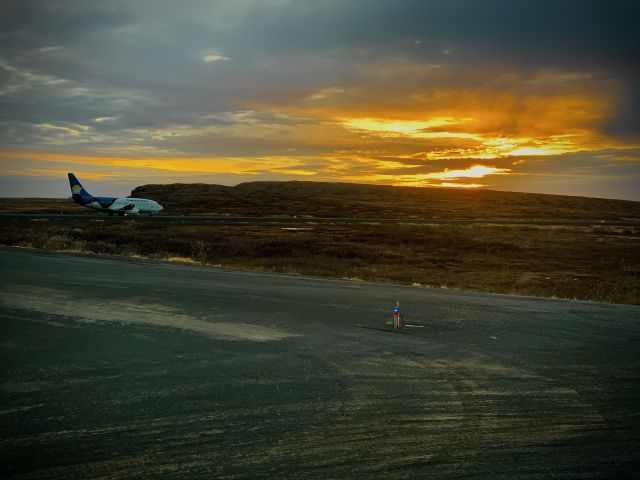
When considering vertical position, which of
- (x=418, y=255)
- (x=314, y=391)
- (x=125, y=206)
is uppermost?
(x=125, y=206)

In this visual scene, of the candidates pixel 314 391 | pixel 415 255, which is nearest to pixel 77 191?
pixel 415 255

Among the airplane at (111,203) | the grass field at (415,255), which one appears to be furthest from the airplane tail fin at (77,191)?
the grass field at (415,255)

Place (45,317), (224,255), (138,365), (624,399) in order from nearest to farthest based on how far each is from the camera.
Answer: (624,399)
(138,365)
(45,317)
(224,255)

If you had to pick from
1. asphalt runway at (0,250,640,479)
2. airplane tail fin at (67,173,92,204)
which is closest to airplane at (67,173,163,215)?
airplane tail fin at (67,173,92,204)

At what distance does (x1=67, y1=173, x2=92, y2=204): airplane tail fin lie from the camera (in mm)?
74500

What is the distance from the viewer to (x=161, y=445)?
4.98 metres

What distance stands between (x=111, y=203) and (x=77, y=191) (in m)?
6.82

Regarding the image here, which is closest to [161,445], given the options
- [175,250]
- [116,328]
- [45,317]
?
[116,328]

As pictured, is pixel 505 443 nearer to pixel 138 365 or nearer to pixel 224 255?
pixel 138 365

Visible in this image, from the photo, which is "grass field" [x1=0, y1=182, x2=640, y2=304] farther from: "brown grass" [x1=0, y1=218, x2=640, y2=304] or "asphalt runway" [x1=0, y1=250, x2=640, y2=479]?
"asphalt runway" [x1=0, y1=250, x2=640, y2=479]

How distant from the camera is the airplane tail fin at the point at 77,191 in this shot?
74500 millimetres

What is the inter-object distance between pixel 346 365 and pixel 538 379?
2653 millimetres

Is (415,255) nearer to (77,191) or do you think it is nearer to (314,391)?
(314,391)

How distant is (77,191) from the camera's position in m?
75.4
